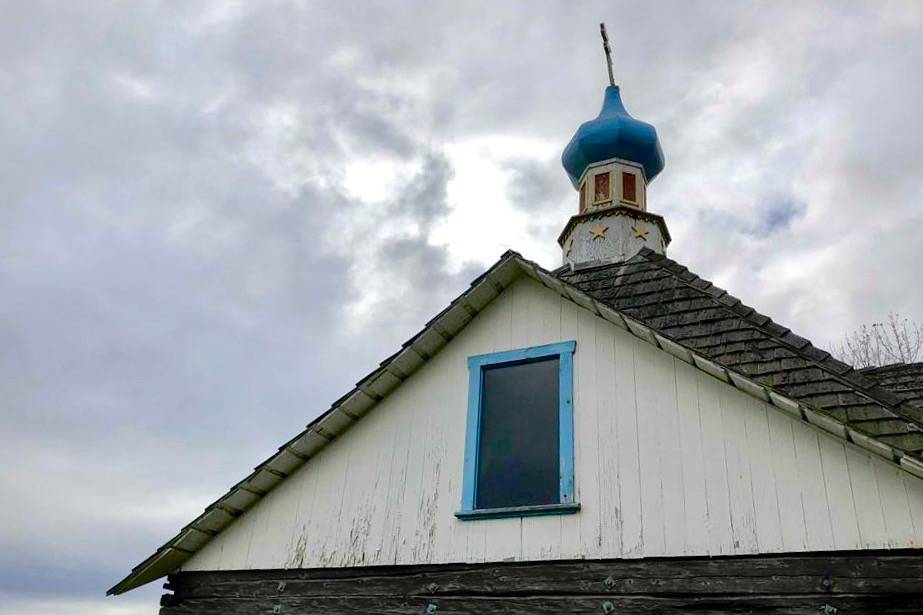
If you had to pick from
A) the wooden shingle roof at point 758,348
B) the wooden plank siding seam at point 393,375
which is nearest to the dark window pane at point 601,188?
the wooden shingle roof at point 758,348

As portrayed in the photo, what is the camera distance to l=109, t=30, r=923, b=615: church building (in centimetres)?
538

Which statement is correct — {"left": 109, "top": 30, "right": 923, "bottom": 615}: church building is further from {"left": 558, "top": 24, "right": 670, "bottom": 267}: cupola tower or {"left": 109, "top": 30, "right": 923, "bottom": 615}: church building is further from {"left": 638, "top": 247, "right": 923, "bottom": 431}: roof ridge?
{"left": 558, "top": 24, "right": 670, "bottom": 267}: cupola tower

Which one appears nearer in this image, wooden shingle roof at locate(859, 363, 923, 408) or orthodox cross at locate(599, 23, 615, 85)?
wooden shingle roof at locate(859, 363, 923, 408)

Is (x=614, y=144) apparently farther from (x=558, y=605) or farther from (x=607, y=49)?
(x=558, y=605)

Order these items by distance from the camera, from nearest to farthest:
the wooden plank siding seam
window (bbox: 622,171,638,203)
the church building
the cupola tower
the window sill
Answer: the church building < the window sill < the wooden plank siding seam < the cupola tower < window (bbox: 622,171,638,203)

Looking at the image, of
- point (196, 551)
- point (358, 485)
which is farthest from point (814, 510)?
point (196, 551)

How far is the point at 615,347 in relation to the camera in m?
6.81

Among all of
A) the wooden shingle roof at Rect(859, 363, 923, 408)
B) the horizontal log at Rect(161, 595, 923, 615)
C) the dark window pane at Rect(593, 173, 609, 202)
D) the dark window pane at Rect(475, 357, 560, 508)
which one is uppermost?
the dark window pane at Rect(593, 173, 609, 202)

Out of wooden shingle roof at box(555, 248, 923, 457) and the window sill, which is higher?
wooden shingle roof at box(555, 248, 923, 457)

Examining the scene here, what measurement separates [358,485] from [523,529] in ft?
5.85

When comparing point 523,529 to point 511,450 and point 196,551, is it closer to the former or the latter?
point 511,450

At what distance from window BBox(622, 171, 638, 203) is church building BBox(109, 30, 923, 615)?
2.91 m

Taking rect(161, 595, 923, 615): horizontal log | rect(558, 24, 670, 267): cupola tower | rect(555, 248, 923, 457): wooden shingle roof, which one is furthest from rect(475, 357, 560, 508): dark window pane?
rect(558, 24, 670, 267): cupola tower

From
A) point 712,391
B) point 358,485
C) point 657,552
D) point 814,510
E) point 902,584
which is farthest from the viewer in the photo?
point 358,485
